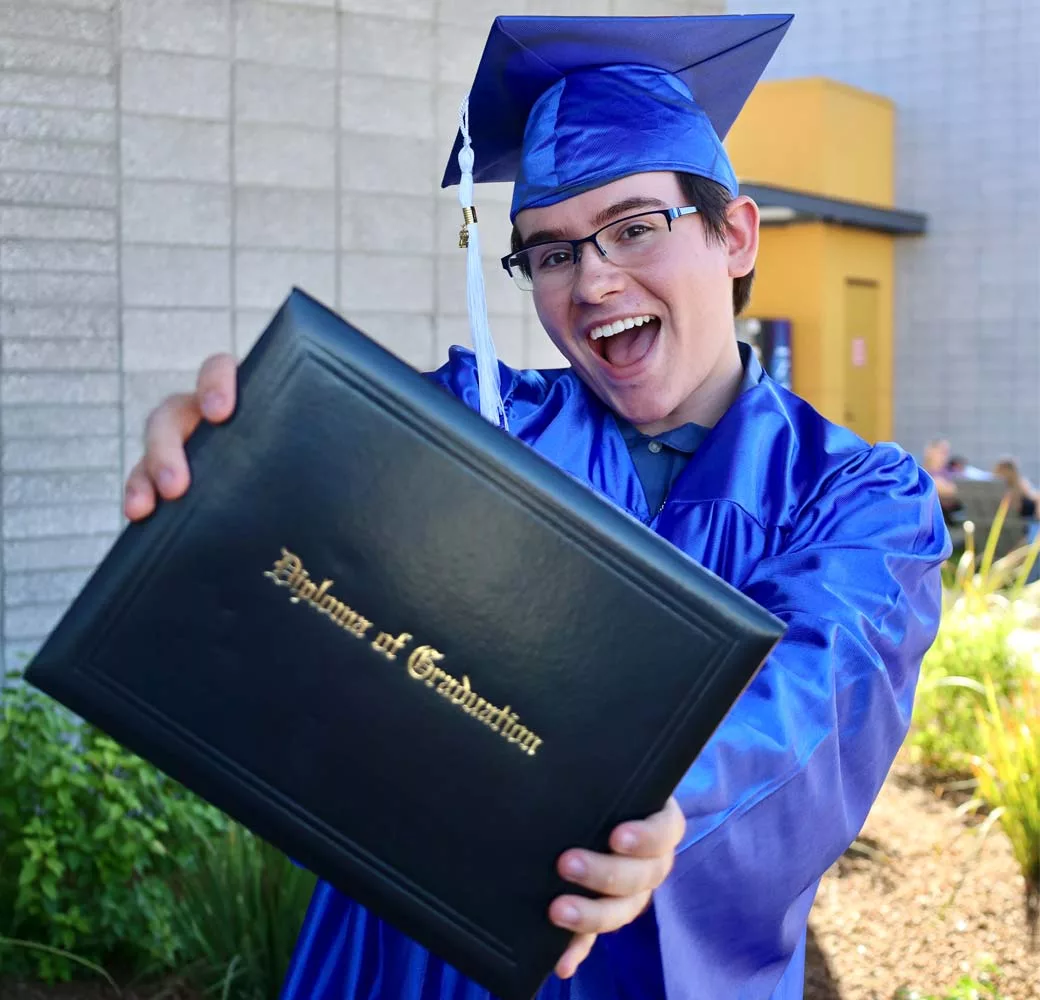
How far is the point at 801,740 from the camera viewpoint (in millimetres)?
1157

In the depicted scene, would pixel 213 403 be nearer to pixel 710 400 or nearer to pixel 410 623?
pixel 410 623

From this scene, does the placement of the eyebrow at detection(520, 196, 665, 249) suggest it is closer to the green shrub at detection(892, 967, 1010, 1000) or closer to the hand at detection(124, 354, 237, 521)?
the hand at detection(124, 354, 237, 521)

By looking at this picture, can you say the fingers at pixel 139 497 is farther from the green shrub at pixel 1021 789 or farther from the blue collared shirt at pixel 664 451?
the green shrub at pixel 1021 789

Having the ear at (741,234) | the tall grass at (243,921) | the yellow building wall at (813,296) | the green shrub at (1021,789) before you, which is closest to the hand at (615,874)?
the ear at (741,234)

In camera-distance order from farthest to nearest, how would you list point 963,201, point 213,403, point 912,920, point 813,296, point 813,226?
point 963,201, point 813,296, point 813,226, point 912,920, point 213,403

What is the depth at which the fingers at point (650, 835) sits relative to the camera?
0.95 meters

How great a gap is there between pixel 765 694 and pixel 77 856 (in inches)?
94.0

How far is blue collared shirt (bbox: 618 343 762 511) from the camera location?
5.44 feet

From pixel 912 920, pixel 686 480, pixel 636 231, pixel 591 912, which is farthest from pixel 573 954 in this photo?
pixel 912 920

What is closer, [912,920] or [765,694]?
[765,694]

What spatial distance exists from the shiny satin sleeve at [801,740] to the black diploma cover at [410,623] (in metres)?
0.16

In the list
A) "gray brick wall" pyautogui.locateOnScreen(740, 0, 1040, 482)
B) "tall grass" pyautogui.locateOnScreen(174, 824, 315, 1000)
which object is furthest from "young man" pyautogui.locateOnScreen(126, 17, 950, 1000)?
"gray brick wall" pyautogui.locateOnScreen(740, 0, 1040, 482)

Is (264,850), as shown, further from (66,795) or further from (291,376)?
(291,376)

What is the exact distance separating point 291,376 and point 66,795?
2451 mm
